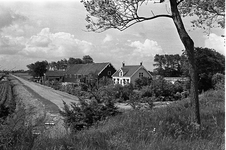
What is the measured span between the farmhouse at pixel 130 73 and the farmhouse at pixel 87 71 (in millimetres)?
3301

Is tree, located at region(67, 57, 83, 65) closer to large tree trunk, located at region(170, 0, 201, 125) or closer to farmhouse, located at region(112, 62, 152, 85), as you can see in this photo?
farmhouse, located at region(112, 62, 152, 85)

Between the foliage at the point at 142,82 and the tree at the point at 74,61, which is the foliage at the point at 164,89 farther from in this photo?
the tree at the point at 74,61

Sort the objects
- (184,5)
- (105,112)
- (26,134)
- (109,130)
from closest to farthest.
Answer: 1. (26,134)
2. (109,130)
3. (105,112)
4. (184,5)

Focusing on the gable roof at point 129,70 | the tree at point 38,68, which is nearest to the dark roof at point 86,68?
the gable roof at point 129,70

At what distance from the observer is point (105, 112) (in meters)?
8.36

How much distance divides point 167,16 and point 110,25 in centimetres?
159

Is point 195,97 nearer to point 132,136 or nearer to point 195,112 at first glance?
point 195,112

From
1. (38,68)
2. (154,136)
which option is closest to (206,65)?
(154,136)

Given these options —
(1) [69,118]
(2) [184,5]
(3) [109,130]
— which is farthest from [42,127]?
→ (2) [184,5]

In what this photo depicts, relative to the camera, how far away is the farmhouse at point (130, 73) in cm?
5481

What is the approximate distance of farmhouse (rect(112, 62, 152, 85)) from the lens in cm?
5481

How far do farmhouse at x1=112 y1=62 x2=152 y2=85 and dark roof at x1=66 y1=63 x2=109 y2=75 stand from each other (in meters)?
4.76

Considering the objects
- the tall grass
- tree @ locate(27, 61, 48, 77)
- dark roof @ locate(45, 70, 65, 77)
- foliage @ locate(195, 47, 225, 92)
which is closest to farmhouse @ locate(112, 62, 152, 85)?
foliage @ locate(195, 47, 225, 92)

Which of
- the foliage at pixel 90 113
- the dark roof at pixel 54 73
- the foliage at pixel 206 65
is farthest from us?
the dark roof at pixel 54 73
